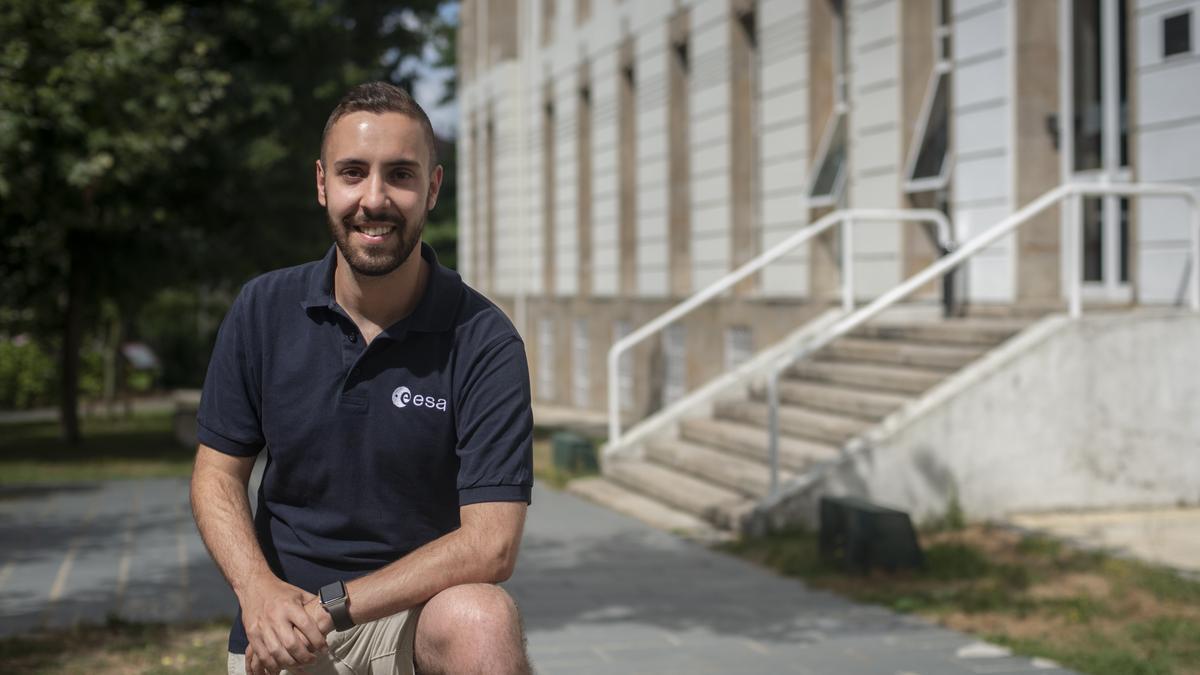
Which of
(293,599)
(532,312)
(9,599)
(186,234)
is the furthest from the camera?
(532,312)

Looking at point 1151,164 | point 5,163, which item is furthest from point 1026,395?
point 5,163

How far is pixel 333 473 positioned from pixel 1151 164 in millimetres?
10048

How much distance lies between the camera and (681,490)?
12.3 metres

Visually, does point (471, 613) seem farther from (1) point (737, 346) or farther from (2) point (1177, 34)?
(1) point (737, 346)

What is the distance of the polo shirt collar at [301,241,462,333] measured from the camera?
3.58 m

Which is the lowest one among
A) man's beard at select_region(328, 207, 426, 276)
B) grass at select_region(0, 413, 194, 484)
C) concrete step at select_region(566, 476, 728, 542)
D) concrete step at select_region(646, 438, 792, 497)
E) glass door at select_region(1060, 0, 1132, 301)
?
grass at select_region(0, 413, 194, 484)

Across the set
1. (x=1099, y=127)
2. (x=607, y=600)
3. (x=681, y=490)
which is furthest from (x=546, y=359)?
(x=607, y=600)

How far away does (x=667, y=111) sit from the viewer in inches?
838

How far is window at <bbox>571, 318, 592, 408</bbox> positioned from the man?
71.9 ft

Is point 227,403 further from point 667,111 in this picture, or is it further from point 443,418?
point 667,111

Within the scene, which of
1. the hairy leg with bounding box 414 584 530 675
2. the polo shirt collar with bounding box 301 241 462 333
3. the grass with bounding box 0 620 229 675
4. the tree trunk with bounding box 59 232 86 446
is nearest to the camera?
the hairy leg with bounding box 414 584 530 675

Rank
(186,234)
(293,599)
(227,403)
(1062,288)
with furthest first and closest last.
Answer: (186,234) → (1062,288) → (227,403) → (293,599)

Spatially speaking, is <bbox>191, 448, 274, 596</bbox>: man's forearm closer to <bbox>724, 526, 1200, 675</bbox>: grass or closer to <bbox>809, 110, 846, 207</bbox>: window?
<bbox>724, 526, 1200, 675</bbox>: grass

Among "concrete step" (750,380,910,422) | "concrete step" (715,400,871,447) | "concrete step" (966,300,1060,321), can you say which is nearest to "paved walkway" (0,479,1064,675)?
"concrete step" (715,400,871,447)
